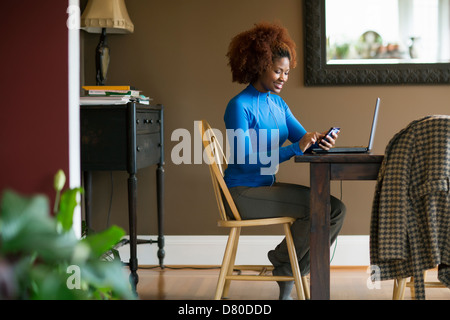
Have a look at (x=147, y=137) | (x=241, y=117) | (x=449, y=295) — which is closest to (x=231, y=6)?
(x=147, y=137)

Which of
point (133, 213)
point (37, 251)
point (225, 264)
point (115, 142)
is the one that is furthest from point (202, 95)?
point (37, 251)

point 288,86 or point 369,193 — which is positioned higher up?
point 288,86

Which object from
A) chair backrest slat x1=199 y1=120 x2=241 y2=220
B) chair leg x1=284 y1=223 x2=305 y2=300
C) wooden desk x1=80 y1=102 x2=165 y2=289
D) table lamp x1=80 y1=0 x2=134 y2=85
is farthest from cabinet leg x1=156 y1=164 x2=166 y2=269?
chair leg x1=284 y1=223 x2=305 y2=300

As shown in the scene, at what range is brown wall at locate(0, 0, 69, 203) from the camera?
5.98 ft

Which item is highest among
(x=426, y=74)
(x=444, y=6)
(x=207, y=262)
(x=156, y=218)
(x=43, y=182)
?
(x=444, y=6)

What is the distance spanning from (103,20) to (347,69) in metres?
1.36

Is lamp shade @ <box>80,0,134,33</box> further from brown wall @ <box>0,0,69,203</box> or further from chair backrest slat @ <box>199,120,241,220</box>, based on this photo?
brown wall @ <box>0,0,69,203</box>

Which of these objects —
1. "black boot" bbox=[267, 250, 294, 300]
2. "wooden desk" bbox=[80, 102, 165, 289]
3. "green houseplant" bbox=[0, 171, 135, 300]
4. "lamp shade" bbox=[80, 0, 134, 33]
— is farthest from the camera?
"lamp shade" bbox=[80, 0, 134, 33]

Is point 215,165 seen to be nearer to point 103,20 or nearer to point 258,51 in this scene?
point 258,51

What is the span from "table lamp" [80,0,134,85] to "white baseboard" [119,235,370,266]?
1.03m

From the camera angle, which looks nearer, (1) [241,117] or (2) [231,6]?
(1) [241,117]

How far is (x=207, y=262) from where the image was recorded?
11.9 ft

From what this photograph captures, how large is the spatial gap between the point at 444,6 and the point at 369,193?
113 cm
